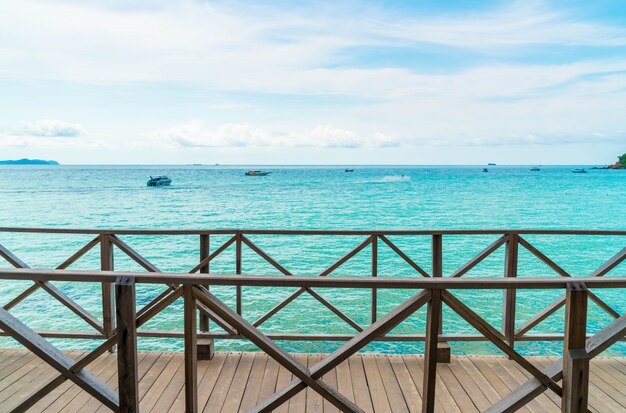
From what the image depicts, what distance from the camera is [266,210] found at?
32406 mm

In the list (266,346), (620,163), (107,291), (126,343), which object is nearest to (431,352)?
(266,346)

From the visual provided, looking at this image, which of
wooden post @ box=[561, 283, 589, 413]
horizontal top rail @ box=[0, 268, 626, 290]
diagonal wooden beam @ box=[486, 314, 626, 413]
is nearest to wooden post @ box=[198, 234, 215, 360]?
horizontal top rail @ box=[0, 268, 626, 290]

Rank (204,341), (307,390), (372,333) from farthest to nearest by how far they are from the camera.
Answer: (204,341) → (307,390) → (372,333)

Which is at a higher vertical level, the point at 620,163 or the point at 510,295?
the point at 620,163

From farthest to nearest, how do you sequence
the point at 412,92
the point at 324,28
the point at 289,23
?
the point at 412,92 < the point at 324,28 < the point at 289,23

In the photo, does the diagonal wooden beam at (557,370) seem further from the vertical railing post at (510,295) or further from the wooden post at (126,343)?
the vertical railing post at (510,295)

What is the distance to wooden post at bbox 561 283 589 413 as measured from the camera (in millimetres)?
1767

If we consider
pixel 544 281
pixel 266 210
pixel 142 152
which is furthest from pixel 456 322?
pixel 142 152

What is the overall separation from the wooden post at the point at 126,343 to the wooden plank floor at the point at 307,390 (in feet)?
3.46

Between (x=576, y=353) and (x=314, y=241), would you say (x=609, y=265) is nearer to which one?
(x=576, y=353)

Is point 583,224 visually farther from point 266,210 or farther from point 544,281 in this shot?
point 544,281

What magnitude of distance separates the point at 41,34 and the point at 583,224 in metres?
36.1

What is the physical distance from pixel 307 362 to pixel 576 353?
2.15 meters

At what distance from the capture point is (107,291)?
3779 mm
